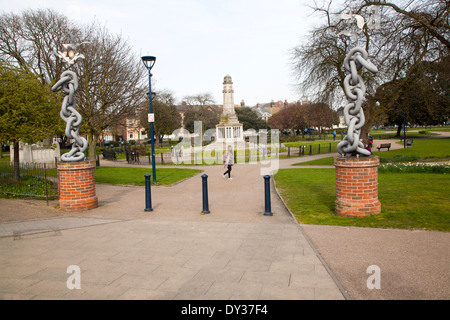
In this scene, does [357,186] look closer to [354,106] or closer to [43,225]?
[354,106]

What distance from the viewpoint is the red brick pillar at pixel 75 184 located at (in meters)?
8.57

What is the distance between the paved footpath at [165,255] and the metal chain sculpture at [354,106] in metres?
2.10

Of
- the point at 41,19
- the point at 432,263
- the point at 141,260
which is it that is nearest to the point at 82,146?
the point at 141,260

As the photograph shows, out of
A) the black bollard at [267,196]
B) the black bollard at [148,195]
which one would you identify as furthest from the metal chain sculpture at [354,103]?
the black bollard at [148,195]

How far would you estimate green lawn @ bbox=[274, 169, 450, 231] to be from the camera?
22.3 ft

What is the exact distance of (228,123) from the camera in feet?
117

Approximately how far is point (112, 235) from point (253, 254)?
9.72ft

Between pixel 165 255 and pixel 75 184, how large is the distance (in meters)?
4.60

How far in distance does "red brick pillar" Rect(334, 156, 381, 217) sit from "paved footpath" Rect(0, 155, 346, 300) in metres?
1.25

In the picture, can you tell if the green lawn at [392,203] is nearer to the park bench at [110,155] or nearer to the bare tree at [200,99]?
the park bench at [110,155]

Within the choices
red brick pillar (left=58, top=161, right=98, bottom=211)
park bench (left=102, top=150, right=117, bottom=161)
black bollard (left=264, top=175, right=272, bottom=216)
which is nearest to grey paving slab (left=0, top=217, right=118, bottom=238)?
red brick pillar (left=58, top=161, right=98, bottom=211)

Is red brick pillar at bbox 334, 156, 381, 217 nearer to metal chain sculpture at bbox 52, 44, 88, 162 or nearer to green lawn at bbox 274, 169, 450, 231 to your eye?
green lawn at bbox 274, 169, 450, 231

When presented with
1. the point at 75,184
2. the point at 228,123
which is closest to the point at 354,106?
the point at 75,184
